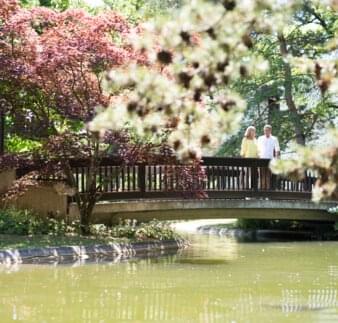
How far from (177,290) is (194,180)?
5.89 meters

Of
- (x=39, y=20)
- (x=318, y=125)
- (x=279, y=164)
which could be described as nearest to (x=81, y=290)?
(x=279, y=164)

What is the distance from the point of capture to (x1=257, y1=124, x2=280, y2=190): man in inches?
718

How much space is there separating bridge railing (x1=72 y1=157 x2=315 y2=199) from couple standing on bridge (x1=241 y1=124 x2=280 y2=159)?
1.02 feet

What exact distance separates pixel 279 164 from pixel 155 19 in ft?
3.25

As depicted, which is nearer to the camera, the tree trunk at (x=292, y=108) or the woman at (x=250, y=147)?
the woman at (x=250, y=147)

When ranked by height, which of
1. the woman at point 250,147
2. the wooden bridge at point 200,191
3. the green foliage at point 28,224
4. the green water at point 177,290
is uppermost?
the woman at point 250,147

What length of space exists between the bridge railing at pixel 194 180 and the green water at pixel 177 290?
2051 mm

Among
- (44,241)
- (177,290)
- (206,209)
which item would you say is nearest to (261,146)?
(206,209)

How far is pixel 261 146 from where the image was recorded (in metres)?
18.5

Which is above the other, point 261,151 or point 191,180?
point 261,151

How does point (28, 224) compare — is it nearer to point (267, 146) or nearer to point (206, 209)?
point (206, 209)

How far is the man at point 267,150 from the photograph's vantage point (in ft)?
59.9

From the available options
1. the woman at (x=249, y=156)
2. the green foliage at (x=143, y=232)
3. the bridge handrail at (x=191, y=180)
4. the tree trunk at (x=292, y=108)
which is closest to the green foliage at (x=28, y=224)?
the bridge handrail at (x=191, y=180)

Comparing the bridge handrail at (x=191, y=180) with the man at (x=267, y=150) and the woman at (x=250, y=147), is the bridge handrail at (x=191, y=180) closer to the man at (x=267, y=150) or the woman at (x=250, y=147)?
the man at (x=267, y=150)
